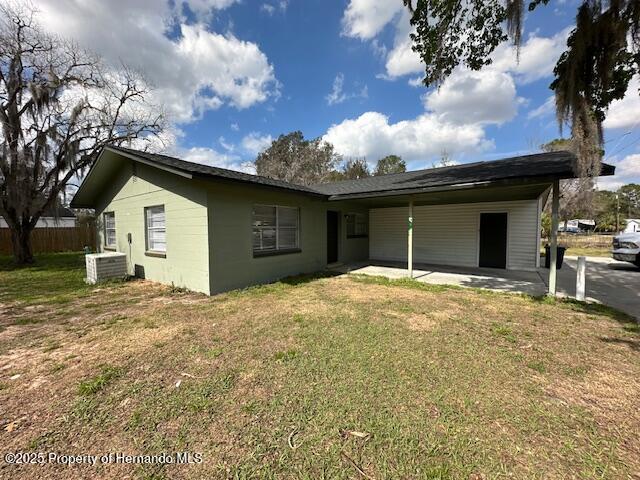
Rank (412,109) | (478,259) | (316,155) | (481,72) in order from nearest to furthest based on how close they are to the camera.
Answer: (481,72) < (478,259) < (412,109) < (316,155)

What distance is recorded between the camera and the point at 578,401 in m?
2.40

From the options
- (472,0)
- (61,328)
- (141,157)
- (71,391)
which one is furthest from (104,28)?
(71,391)

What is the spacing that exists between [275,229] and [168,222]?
2762 mm

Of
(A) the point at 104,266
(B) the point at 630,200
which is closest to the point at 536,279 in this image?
(A) the point at 104,266

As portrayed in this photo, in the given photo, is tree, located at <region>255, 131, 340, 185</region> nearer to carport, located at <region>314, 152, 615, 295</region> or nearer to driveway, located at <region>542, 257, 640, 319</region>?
carport, located at <region>314, 152, 615, 295</region>

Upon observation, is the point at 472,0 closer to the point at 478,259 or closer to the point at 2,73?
the point at 478,259

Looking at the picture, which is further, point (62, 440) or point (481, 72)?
point (481, 72)

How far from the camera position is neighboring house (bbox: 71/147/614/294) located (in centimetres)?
618

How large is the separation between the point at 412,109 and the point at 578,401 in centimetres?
1486

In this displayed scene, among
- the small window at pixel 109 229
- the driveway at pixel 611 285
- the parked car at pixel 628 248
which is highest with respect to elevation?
the small window at pixel 109 229

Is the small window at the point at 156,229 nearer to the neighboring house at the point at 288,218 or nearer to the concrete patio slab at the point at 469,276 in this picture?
the neighboring house at the point at 288,218

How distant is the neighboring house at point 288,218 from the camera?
243 inches

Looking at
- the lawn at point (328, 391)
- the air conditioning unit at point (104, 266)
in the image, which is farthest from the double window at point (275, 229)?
the air conditioning unit at point (104, 266)

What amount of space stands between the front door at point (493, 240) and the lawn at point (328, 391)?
5048 millimetres
